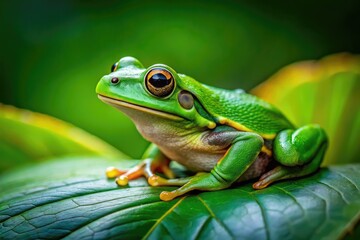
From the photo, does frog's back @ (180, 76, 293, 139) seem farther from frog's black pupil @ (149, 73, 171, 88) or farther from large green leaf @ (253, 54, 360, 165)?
large green leaf @ (253, 54, 360, 165)

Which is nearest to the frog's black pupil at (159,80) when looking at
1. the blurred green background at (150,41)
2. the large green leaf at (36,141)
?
the large green leaf at (36,141)

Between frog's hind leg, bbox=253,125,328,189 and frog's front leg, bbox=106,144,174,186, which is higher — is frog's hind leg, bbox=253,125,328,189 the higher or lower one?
the higher one

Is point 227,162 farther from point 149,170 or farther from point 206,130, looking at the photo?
point 149,170

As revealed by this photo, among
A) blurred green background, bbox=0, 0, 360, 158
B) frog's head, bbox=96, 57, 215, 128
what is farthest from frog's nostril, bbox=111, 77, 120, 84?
blurred green background, bbox=0, 0, 360, 158

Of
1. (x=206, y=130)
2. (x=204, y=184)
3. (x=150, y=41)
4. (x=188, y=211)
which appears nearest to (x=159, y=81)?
(x=206, y=130)

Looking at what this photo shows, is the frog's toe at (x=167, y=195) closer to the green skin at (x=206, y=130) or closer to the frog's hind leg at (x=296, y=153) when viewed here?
the green skin at (x=206, y=130)

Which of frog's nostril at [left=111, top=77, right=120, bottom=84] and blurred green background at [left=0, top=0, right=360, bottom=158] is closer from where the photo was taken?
frog's nostril at [left=111, top=77, right=120, bottom=84]

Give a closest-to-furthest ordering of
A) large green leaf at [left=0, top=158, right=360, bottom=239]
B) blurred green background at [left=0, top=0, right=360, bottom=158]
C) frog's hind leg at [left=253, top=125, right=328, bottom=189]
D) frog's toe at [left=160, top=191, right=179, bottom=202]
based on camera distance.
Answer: large green leaf at [left=0, top=158, right=360, bottom=239] → frog's toe at [left=160, top=191, right=179, bottom=202] → frog's hind leg at [left=253, top=125, right=328, bottom=189] → blurred green background at [left=0, top=0, right=360, bottom=158]

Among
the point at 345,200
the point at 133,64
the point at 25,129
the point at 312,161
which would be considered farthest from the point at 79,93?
the point at 345,200
